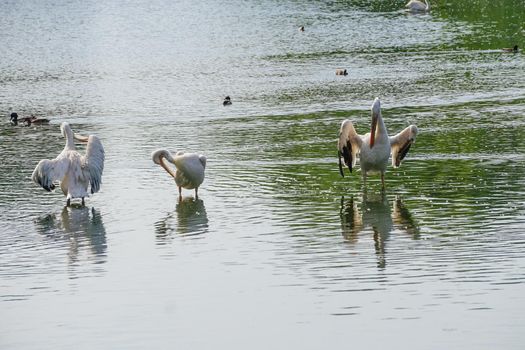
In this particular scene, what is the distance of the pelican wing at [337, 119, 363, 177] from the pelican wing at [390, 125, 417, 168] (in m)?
0.61

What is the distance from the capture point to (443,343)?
9.74m

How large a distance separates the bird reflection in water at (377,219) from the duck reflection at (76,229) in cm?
286

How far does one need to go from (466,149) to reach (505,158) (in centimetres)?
98

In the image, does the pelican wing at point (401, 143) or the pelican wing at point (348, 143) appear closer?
the pelican wing at point (348, 143)

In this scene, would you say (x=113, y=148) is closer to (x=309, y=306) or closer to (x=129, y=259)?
(x=129, y=259)

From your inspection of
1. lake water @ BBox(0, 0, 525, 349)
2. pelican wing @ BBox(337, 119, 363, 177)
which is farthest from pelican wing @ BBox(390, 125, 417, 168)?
pelican wing @ BBox(337, 119, 363, 177)

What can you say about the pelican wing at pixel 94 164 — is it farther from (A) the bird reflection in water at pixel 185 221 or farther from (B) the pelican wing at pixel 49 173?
(A) the bird reflection in water at pixel 185 221

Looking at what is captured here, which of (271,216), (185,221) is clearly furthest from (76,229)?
(271,216)

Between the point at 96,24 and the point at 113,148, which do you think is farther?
the point at 96,24

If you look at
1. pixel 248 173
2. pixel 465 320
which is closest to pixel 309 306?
pixel 465 320

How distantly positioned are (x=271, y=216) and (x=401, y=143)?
2.94 m

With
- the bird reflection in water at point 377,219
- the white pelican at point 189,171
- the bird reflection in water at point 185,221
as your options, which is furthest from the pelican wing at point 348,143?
the bird reflection in water at point 185,221

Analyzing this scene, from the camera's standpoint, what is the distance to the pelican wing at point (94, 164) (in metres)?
15.9

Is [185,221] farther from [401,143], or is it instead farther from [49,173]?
[401,143]
